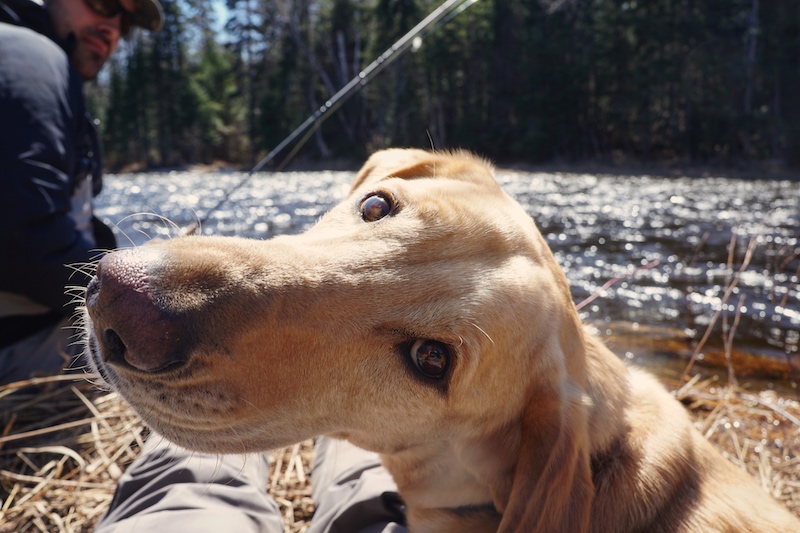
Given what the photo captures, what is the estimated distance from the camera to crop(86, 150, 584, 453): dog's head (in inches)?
59.9

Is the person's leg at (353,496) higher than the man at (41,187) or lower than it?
lower

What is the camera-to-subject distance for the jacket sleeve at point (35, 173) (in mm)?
3188

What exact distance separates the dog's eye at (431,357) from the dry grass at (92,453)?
1586 mm

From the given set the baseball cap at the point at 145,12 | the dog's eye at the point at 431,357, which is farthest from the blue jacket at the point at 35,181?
the dog's eye at the point at 431,357

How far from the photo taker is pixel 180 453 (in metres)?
2.70

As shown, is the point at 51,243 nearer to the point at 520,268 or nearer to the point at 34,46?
the point at 34,46

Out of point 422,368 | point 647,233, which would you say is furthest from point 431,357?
point 647,233

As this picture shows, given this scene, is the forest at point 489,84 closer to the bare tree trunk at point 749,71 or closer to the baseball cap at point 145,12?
the bare tree trunk at point 749,71

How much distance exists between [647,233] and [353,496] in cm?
1134

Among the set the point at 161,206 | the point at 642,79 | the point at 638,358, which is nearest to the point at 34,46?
the point at 638,358

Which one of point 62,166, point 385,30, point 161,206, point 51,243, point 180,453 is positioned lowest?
point 161,206

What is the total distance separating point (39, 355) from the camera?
12.8ft

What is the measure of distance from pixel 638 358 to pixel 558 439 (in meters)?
4.45

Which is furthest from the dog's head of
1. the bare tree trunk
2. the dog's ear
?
the bare tree trunk
